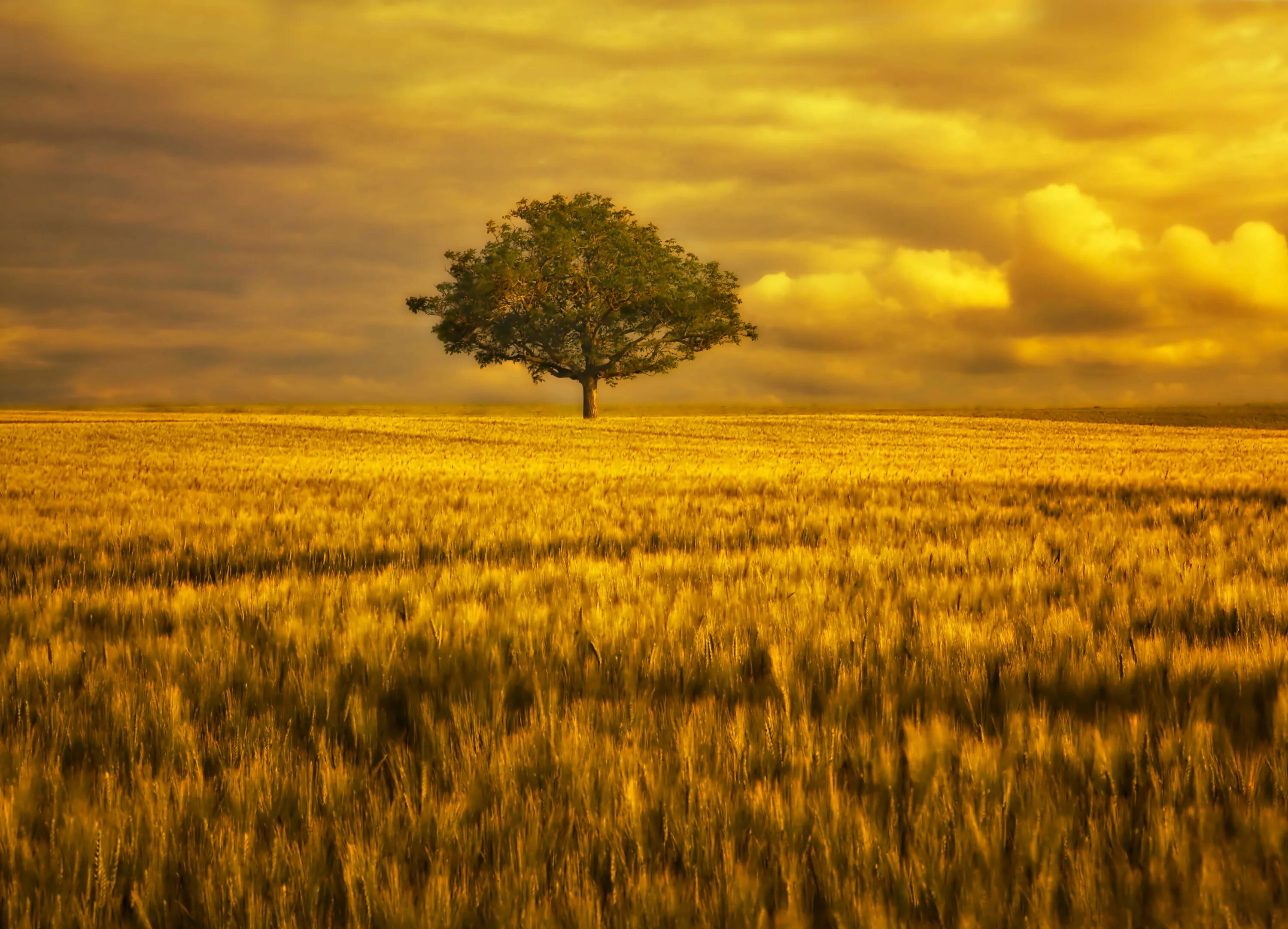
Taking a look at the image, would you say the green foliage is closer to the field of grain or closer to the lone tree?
the lone tree

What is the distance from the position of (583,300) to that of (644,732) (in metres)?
48.8

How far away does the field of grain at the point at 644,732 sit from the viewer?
71.0 inches

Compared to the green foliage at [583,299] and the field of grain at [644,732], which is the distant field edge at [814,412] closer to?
the green foliage at [583,299]

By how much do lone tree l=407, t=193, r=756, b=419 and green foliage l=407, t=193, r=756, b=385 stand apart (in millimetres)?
59

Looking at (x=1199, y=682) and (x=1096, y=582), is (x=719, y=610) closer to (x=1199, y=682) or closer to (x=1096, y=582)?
(x=1199, y=682)

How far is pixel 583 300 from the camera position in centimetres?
5022

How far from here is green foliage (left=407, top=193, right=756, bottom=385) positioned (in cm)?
4834

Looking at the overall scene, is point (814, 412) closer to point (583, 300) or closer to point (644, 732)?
point (583, 300)

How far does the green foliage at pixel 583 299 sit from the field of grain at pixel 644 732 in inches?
1659

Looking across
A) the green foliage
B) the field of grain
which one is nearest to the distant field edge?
the green foliage

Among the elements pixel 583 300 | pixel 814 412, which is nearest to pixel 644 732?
pixel 583 300

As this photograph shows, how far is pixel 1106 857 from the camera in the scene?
76.7 inches

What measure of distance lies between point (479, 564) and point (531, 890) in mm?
4975

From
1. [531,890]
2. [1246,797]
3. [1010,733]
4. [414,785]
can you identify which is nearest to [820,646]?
[1010,733]
